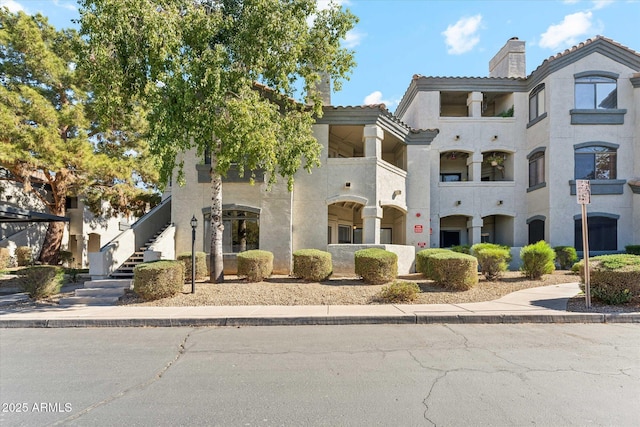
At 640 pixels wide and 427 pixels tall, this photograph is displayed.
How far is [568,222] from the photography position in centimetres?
1609

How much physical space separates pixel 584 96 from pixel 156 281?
67.1 feet

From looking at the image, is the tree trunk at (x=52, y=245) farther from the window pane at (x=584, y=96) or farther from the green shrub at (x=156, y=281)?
the window pane at (x=584, y=96)

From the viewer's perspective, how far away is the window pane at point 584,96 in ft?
53.9

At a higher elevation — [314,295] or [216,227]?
[216,227]

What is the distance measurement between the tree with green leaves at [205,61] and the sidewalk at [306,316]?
4.12 metres

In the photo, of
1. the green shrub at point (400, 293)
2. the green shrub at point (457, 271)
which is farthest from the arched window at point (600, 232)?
the green shrub at point (400, 293)

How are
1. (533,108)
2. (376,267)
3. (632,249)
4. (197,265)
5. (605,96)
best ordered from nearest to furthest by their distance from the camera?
(376,267) < (197,265) < (632,249) < (605,96) < (533,108)

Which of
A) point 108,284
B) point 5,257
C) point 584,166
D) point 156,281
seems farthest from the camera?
point 5,257

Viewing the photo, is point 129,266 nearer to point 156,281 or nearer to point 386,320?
point 156,281

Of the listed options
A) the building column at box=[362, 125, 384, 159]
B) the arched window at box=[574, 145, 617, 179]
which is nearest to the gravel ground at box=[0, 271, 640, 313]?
the building column at box=[362, 125, 384, 159]

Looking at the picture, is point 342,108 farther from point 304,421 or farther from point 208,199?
point 304,421

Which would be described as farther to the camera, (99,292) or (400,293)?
(99,292)

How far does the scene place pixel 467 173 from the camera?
1936 cm

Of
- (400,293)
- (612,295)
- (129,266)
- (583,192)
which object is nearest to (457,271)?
(400,293)
